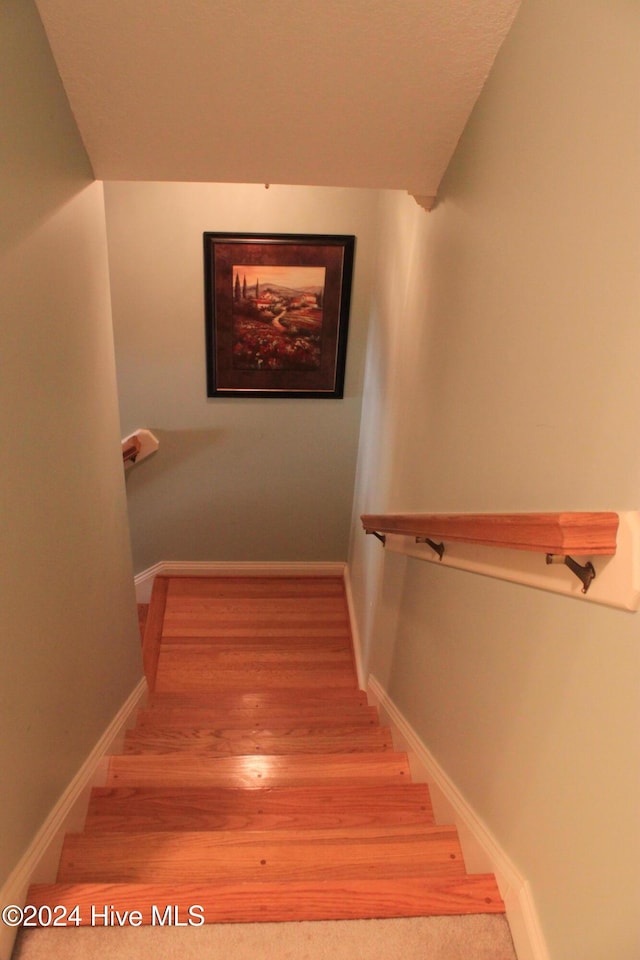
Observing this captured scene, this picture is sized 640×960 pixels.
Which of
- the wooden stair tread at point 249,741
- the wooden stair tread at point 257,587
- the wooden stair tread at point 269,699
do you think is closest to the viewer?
the wooden stair tread at point 249,741

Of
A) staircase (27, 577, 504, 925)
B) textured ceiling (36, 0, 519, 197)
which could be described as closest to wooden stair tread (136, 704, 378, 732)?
staircase (27, 577, 504, 925)

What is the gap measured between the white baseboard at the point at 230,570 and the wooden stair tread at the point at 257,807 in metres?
2.41

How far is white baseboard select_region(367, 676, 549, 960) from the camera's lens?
1.17 m

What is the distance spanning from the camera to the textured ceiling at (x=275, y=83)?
1.32m

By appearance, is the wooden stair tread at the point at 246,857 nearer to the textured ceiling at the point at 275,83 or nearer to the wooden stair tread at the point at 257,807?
the wooden stair tread at the point at 257,807

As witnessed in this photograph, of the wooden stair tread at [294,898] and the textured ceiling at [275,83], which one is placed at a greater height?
the textured ceiling at [275,83]

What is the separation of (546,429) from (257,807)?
137 centimetres

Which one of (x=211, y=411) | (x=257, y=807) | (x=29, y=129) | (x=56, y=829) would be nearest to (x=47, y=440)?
(x=29, y=129)

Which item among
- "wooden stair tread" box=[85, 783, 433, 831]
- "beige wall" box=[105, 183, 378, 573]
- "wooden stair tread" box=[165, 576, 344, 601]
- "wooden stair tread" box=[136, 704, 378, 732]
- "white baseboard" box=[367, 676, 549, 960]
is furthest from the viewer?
"wooden stair tread" box=[165, 576, 344, 601]

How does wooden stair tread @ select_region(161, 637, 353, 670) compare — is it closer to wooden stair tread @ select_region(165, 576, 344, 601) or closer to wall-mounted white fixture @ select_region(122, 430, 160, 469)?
wooden stair tread @ select_region(165, 576, 344, 601)

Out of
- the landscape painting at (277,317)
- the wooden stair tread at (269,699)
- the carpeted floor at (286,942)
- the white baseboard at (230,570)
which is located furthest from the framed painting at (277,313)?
the carpeted floor at (286,942)

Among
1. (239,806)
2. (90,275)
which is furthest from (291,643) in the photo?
(90,275)

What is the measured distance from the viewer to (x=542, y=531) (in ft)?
3.09

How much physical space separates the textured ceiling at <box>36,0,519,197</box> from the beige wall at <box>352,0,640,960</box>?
0.12 metres
